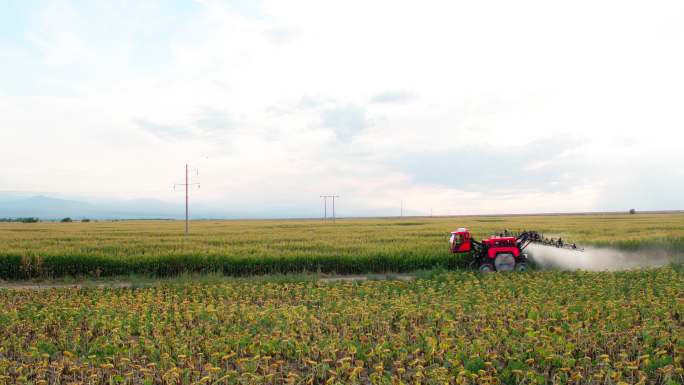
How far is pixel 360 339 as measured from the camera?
7.11 m

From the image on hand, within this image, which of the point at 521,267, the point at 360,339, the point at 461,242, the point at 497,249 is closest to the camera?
the point at 360,339

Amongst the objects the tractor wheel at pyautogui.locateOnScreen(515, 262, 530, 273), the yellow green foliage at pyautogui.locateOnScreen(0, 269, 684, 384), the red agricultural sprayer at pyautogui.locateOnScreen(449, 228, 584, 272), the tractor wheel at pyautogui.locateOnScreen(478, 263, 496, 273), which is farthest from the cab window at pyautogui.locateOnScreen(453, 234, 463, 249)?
the yellow green foliage at pyautogui.locateOnScreen(0, 269, 684, 384)

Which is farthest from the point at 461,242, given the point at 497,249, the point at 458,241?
the point at 497,249

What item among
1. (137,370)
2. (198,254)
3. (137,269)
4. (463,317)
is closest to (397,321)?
(463,317)

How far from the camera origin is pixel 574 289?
37.5 ft

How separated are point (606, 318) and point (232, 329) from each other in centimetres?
827

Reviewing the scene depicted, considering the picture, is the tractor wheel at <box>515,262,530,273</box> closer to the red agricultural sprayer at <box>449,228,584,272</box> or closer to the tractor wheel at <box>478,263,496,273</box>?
the red agricultural sprayer at <box>449,228,584,272</box>

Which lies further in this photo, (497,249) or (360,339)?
(497,249)

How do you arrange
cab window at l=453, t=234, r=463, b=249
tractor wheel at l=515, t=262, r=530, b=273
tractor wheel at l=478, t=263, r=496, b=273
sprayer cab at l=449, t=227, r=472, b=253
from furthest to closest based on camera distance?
cab window at l=453, t=234, r=463, b=249
sprayer cab at l=449, t=227, r=472, b=253
tractor wheel at l=515, t=262, r=530, b=273
tractor wheel at l=478, t=263, r=496, b=273

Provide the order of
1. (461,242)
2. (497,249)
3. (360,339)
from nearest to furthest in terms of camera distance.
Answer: (360,339) → (497,249) → (461,242)

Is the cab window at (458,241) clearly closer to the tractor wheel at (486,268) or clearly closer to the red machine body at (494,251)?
the red machine body at (494,251)

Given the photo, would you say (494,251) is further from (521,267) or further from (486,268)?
(521,267)

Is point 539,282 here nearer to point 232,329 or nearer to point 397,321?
point 397,321

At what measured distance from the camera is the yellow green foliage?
5.94m
